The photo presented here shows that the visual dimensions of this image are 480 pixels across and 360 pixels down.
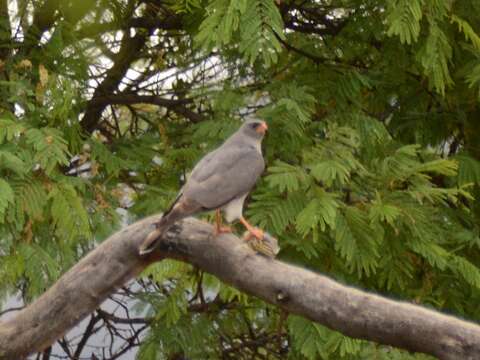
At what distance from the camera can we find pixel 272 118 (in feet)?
17.8

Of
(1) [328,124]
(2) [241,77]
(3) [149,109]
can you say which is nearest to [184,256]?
(1) [328,124]

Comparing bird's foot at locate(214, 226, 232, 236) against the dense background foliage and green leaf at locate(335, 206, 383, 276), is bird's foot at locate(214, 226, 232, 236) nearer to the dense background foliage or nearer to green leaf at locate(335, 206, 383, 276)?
the dense background foliage

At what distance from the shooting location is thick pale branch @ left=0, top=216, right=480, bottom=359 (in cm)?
299

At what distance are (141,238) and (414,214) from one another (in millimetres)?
1695

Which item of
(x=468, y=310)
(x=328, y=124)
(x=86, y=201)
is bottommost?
(x=468, y=310)

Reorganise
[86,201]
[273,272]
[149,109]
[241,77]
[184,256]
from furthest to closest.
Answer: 1. [149,109]
2. [241,77]
3. [86,201]
4. [184,256]
5. [273,272]

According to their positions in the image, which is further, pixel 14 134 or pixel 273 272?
pixel 14 134

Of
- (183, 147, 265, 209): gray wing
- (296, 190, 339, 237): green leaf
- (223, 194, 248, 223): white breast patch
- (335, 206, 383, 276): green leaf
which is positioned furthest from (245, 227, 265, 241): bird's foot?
(335, 206, 383, 276): green leaf

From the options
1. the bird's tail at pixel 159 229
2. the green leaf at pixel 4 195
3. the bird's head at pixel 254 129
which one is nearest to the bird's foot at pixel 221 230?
the bird's tail at pixel 159 229

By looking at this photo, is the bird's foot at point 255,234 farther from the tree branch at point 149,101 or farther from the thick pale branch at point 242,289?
the tree branch at point 149,101

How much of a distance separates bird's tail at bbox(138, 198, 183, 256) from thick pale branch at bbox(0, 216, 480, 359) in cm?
6

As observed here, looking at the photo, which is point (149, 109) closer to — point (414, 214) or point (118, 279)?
point (414, 214)

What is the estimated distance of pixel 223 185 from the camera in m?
3.97

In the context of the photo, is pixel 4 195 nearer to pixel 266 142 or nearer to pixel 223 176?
pixel 223 176
